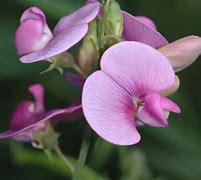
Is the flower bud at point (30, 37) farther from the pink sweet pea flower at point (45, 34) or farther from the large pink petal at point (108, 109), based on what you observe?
the large pink petal at point (108, 109)

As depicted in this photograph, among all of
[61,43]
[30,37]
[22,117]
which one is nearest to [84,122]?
[22,117]

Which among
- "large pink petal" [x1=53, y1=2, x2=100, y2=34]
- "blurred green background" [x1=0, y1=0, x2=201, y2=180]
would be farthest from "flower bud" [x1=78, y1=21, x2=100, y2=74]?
"blurred green background" [x1=0, y1=0, x2=201, y2=180]

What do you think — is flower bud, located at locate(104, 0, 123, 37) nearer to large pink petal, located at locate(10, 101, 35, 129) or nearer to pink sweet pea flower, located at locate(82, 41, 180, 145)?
pink sweet pea flower, located at locate(82, 41, 180, 145)

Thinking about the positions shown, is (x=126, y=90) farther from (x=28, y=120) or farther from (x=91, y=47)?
(x=28, y=120)

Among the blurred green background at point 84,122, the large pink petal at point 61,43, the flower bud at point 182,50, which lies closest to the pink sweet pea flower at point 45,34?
the large pink petal at point 61,43

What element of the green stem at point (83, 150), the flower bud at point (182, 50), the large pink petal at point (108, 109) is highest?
the flower bud at point (182, 50)
